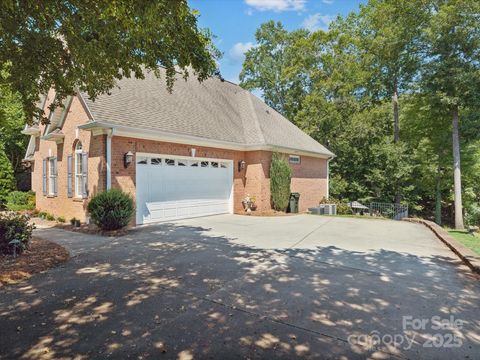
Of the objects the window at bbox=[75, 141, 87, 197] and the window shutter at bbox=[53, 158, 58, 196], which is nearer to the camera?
the window at bbox=[75, 141, 87, 197]

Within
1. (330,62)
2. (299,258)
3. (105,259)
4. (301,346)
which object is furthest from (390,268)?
(330,62)

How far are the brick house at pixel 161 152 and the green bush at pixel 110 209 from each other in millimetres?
831

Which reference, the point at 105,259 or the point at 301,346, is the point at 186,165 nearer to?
the point at 105,259

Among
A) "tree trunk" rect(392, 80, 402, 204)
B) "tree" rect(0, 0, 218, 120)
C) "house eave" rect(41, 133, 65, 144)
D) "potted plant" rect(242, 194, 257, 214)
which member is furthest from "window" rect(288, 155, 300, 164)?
"tree trunk" rect(392, 80, 402, 204)

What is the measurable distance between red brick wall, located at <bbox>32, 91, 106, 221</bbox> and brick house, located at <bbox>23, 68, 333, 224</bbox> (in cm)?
4

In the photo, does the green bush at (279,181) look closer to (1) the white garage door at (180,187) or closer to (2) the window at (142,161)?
(1) the white garage door at (180,187)

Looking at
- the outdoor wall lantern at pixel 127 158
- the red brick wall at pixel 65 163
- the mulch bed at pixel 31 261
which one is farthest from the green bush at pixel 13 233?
the outdoor wall lantern at pixel 127 158

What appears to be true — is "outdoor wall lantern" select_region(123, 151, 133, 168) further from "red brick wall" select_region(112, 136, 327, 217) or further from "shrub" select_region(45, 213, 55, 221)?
"shrub" select_region(45, 213, 55, 221)

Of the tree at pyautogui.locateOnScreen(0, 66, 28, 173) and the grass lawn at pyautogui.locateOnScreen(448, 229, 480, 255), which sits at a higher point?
the tree at pyautogui.locateOnScreen(0, 66, 28, 173)

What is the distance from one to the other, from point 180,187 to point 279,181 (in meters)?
5.42

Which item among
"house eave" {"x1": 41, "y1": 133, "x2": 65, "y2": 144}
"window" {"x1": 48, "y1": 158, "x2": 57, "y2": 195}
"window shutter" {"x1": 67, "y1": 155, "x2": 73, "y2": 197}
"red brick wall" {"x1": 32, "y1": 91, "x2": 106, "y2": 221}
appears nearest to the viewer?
"red brick wall" {"x1": 32, "y1": 91, "x2": 106, "y2": 221}

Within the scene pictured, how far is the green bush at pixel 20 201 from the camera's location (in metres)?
16.0

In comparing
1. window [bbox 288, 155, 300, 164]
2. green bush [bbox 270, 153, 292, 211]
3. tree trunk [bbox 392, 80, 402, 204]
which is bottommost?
green bush [bbox 270, 153, 292, 211]

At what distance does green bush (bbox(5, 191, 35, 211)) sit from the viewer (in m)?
16.0
